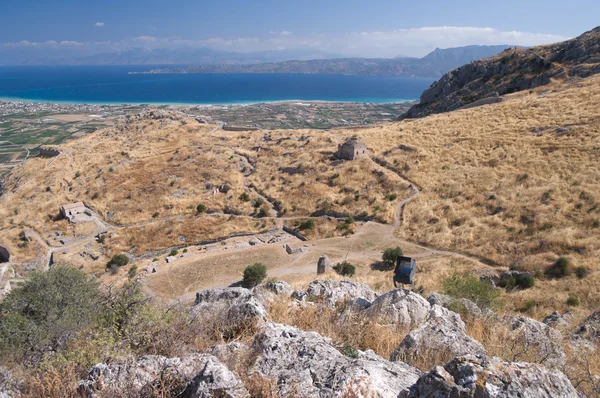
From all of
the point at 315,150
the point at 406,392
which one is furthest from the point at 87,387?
the point at 315,150

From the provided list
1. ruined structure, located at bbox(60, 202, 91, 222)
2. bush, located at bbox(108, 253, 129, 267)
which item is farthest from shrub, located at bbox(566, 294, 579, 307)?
ruined structure, located at bbox(60, 202, 91, 222)

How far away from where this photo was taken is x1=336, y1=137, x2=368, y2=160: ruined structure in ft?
139

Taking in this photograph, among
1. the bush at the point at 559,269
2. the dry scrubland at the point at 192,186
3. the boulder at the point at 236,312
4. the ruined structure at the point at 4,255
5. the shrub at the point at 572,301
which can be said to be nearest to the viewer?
the boulder at the point at 236,312

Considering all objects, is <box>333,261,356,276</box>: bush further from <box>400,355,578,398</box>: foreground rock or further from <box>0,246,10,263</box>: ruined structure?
<box>0,246,10,263</box>: ruined structure

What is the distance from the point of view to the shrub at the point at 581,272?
56.9 ft

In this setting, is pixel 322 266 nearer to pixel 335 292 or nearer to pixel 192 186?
pixel 335 292

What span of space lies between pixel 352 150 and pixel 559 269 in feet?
88.4

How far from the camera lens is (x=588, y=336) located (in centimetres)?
937

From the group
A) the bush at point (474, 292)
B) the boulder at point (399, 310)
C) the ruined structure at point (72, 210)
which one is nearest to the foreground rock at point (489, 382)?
the boulder at point (399, 310)

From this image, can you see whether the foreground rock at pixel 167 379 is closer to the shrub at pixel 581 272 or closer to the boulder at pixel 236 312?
the boulder at pixel 236 312

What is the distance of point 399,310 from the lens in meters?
8.58

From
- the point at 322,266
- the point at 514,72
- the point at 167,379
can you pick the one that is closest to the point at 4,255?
the point at 322,266

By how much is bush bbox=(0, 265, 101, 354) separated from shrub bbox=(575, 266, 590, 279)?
21757 millimetres

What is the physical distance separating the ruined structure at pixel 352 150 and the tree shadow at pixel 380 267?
20.8 meters
